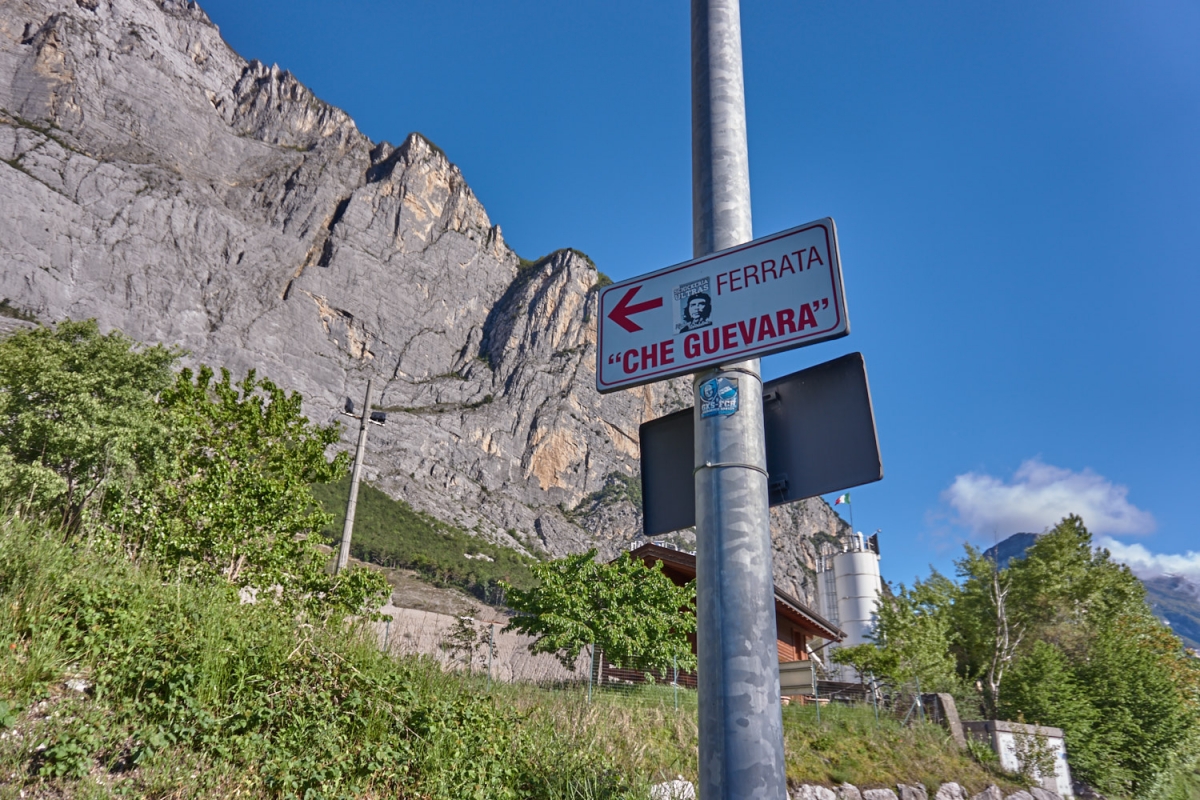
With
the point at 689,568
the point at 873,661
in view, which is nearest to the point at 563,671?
the point at 689,568

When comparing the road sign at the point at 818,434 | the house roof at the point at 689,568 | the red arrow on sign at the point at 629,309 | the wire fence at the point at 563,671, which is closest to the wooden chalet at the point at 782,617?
the house roof at the point at 689,568

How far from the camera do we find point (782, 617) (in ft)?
102

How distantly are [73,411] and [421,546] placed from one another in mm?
69534

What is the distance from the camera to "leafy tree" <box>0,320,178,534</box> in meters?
19.1

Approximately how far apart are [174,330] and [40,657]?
103941 millimetres

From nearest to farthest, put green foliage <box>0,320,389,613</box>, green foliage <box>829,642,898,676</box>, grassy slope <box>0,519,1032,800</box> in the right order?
1. grassy slope <box>0,519,1032,800</box>
2. green foliage <box>0,320,389,613</box>
3. green foliage <box>829,642,898,676</box>

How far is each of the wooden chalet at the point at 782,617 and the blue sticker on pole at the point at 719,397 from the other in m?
21.2

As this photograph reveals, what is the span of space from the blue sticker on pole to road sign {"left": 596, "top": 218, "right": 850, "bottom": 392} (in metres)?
0.08

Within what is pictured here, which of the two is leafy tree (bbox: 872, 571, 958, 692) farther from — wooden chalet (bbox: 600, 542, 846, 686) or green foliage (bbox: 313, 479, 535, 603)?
green foliage (bbox: 313, 479, 535, 603)

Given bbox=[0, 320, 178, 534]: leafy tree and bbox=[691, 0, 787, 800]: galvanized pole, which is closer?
bbox=[691, 0, 787, 800]: galvanized pole

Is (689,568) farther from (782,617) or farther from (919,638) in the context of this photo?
(919,638)

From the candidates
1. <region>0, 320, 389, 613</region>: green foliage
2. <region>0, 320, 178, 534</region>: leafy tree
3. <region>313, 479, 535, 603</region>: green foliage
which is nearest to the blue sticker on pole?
<region>0, 320, 389, 613</region>: green foliage

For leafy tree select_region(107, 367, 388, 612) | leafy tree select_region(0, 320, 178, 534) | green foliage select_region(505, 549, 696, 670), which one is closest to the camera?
leafy tree select_region(107, 367, 388, 612)

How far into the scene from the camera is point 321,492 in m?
88.3
